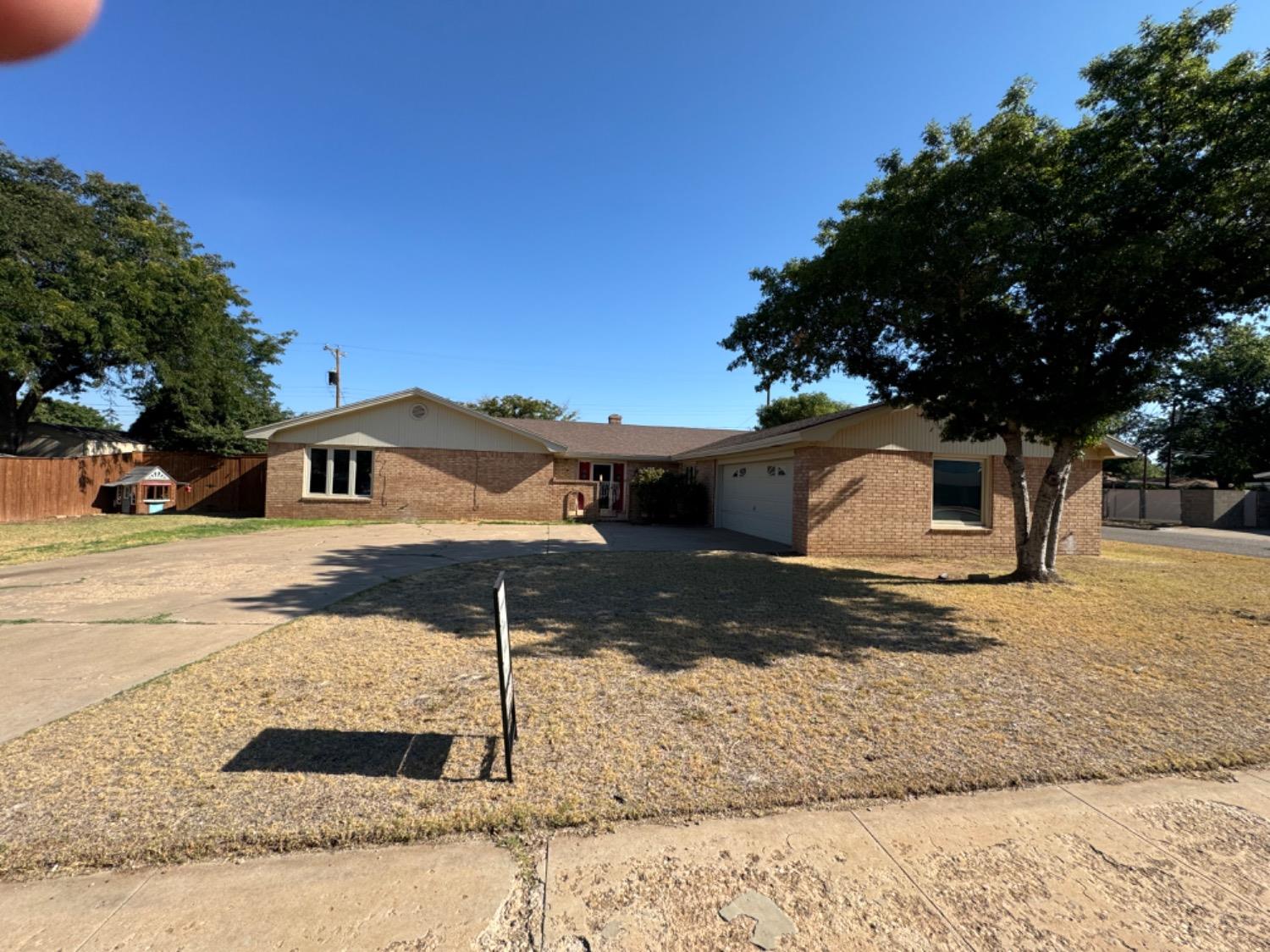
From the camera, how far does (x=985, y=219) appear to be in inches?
293

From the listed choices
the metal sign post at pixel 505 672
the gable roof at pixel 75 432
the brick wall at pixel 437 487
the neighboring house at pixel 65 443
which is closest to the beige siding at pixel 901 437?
the metal sign post at pixel 505 672

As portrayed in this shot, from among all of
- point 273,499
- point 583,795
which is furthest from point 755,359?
point 273,499

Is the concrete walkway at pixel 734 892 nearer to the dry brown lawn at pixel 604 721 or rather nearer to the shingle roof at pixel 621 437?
the dry brown lawn at pixel 604 721

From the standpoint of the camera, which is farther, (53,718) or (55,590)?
(55,590)

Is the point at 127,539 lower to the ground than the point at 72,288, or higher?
lower

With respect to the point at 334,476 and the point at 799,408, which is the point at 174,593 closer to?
the point at 334,476

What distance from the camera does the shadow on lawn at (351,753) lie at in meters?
3.06

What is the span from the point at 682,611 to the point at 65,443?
29.1 meters

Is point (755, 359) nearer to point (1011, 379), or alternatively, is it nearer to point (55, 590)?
point (1011, 379)

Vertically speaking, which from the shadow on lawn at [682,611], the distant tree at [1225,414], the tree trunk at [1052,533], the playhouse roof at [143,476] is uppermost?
the distant tree at [1225,414]

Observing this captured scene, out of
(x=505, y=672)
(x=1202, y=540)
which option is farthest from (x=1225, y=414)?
(x=505, y=672)

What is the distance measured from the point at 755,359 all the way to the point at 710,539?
5.54 m

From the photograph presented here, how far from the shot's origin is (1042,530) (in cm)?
931

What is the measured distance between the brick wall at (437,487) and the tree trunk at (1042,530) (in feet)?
43.3
